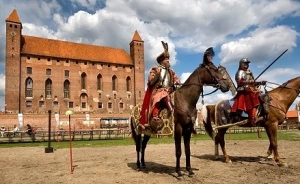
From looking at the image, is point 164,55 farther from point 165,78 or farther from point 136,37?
point 136,37

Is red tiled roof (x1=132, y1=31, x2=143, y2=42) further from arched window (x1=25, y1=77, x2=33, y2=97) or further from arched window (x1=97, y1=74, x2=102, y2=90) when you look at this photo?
arched window (x1=25, y1=77, x2=33, y2=97)

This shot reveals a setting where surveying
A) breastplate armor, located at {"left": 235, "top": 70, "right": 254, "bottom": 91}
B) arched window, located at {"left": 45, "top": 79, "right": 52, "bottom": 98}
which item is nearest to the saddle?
breastplate armor, located at {"left": 235, "top": 70, "right": 254, "bottom": 91}

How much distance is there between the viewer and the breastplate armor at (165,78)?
7.60m

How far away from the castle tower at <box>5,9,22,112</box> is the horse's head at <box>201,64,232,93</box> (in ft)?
196

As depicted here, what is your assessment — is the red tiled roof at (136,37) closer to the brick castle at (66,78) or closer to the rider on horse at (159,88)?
the brick castle at (66,78)

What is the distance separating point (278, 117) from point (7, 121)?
53494 mm

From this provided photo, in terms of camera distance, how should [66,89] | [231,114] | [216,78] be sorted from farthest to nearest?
1. [66,89]
2. [231,114]
3. [216,78]

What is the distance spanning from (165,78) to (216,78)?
4.65ft

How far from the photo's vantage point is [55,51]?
68688 millimetres

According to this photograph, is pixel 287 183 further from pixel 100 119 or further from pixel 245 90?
pixel 100 119

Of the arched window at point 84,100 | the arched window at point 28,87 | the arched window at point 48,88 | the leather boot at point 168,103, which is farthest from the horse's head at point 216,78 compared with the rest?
the arched window at point 84,100

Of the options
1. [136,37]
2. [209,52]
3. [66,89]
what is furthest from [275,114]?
[136,37]

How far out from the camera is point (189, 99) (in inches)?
289

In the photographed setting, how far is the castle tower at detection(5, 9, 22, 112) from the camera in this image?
58.5 m
